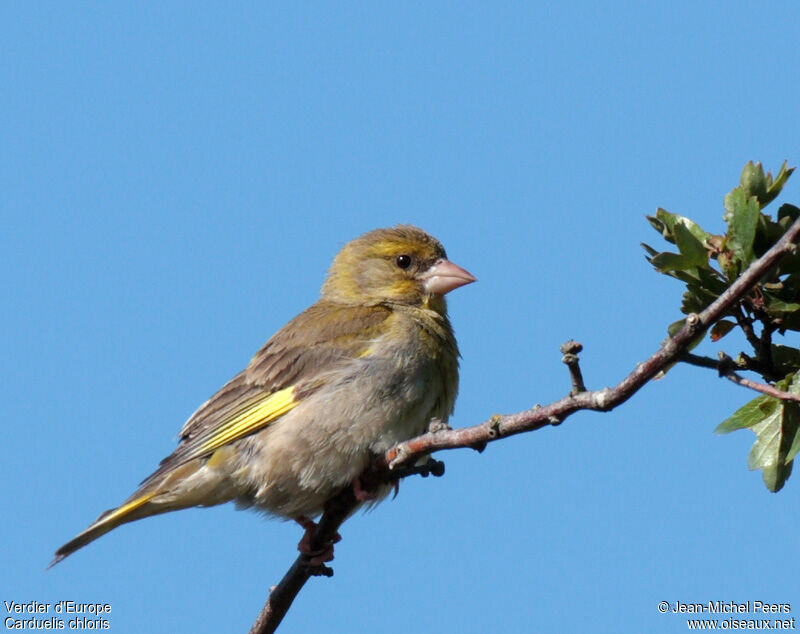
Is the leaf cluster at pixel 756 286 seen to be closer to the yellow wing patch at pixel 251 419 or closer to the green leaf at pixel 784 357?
the green leaf at pixel 784 357

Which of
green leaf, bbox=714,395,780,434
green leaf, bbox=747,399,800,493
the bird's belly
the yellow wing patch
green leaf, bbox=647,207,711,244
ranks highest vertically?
the yellow wing patch

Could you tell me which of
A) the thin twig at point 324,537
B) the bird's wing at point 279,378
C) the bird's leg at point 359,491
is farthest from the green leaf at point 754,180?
the bird's wing at point 279,378

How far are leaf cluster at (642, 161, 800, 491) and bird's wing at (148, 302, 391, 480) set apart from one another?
3.08m

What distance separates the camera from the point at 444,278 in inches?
272

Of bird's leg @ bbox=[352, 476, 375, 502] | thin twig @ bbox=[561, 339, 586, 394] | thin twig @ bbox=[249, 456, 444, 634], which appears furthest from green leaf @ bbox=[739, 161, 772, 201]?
bird's leg @ bbox=[352, 476, 375, 502]

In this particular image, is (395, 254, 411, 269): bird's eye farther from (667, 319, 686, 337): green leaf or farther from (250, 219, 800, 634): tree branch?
(667, 319, 686, 337): green leaf

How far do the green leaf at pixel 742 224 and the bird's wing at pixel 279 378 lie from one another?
10.4 ft

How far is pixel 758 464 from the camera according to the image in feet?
10.3

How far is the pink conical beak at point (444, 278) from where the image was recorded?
6859 millimetres

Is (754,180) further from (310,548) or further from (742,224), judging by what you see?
(310,548)

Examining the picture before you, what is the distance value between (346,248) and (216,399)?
168 centimetres

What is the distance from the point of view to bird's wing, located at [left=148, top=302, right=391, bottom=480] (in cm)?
599

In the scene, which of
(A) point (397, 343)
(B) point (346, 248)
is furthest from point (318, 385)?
(B) point (346, 248)

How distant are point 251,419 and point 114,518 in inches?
35.6
